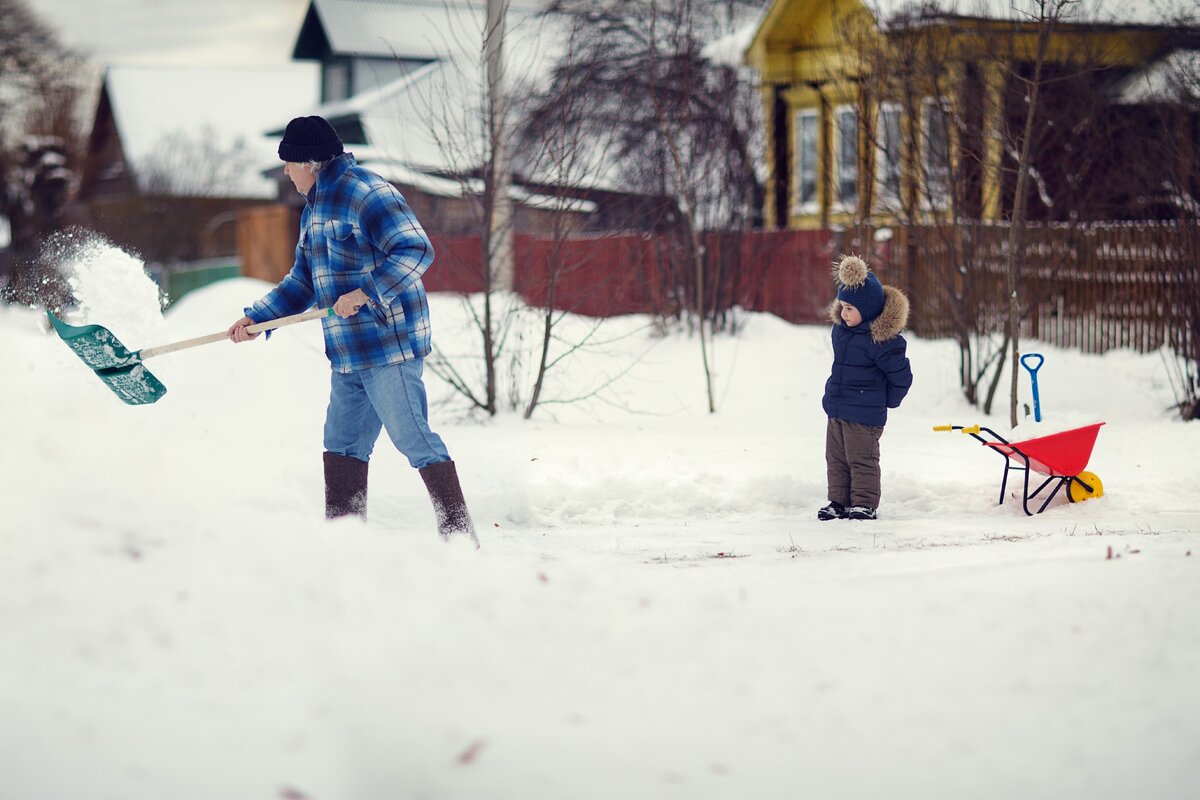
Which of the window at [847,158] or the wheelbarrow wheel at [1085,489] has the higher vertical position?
the window at [847,158]

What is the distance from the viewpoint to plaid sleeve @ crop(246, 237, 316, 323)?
17.7 feet

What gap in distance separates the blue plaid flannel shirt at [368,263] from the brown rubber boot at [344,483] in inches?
17.9

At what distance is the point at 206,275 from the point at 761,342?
23558 mm

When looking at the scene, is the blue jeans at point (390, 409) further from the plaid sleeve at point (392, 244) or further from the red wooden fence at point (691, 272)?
the red wooden fence at point (691, 272)

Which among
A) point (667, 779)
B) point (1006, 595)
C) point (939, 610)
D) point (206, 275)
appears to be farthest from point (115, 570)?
point (206, 275)

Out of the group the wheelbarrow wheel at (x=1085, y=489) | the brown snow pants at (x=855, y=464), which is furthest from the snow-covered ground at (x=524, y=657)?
the wheelbarrow wheel at (x=1085, y=489)

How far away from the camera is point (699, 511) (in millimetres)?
6645

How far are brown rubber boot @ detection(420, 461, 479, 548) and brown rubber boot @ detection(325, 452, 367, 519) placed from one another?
36cm

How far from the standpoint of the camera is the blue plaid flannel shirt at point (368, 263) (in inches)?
195

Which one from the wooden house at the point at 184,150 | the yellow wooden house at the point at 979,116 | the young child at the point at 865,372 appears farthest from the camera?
the wooden house at the point at 184,150

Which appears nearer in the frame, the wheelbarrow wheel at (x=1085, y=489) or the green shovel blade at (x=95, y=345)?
the green shovel blade at (x=95, y=345)

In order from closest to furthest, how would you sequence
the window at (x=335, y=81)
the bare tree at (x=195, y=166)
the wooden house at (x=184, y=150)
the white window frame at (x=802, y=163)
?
1. the white window frame at (x=802, y=163)
2. the window at (x=335, y=81)
3. the wooden house at (x=184, y=150)
4. the bare tree at (x=195, y=166)

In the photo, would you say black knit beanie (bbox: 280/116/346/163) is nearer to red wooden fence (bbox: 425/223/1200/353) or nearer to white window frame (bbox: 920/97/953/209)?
red wooden fence (bbox: 425/223/1200/353)

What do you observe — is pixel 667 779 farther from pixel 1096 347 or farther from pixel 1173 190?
pixel 1096 347
